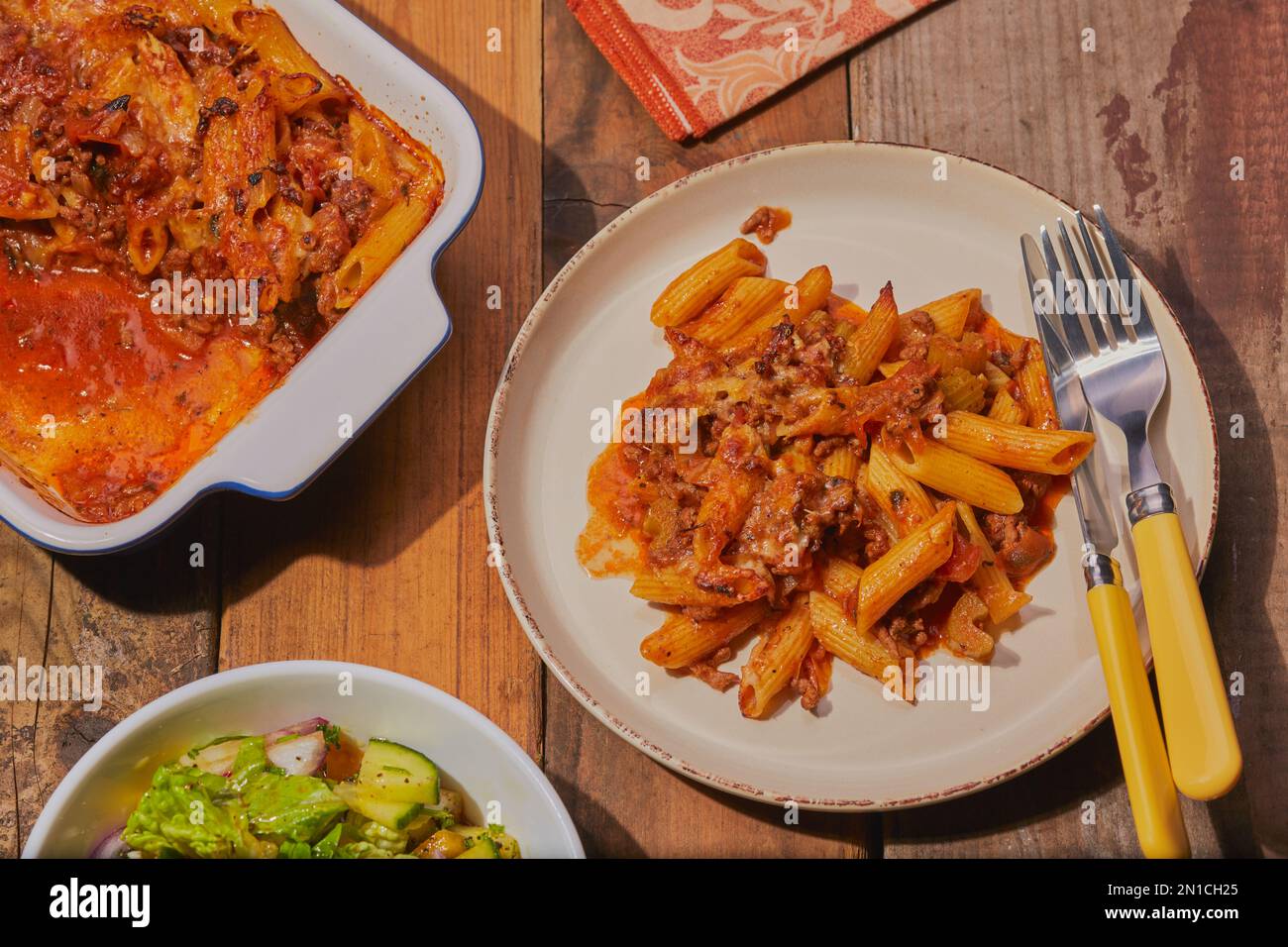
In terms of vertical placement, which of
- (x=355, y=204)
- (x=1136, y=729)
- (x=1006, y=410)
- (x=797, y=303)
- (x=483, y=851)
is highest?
(x=355, y=204)

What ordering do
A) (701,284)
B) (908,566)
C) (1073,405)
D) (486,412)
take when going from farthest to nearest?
(486,412)
(701,284)
(1073,405)
(908,566)

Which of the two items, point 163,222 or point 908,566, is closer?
point 908,566

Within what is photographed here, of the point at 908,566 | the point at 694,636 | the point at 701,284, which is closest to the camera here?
the point at 908,566

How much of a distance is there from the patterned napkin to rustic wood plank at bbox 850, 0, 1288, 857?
97 millimetres

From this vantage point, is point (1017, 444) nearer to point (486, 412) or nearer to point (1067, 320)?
point (1067, 320)

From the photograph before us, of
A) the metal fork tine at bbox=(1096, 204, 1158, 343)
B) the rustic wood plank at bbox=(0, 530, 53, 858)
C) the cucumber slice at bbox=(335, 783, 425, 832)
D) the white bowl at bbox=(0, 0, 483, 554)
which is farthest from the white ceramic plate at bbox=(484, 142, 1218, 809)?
the rustic wood plank at bbox=(0, 530, 53, 858)

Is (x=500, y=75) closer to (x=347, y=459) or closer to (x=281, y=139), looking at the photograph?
(x=281, y=139)

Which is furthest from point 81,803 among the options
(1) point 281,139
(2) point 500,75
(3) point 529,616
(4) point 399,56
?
(2) point 500,75

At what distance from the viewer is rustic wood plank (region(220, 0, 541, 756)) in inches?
90.0

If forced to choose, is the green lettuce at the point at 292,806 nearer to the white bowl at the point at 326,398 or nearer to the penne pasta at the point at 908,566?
the white bowl at the point at 326,398

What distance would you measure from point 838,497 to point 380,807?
2.97ft

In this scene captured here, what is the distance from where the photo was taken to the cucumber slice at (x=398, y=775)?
71.6 inches

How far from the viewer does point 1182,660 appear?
179 centimetres

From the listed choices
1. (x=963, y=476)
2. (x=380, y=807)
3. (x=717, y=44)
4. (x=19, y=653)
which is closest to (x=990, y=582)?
(x=963, y=476)
